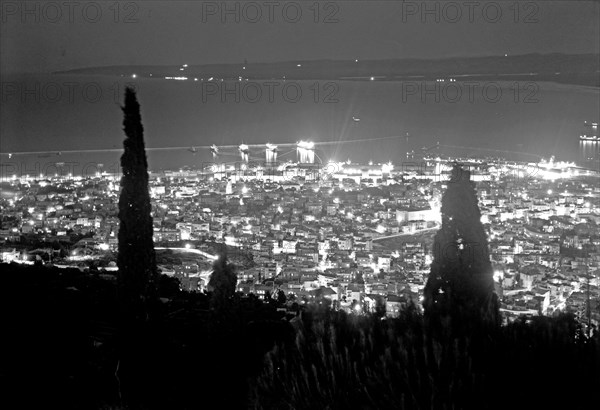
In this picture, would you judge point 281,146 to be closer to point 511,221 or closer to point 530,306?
point 511,221

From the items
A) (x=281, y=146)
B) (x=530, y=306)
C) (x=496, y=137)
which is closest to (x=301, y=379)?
(x=530, y=306)

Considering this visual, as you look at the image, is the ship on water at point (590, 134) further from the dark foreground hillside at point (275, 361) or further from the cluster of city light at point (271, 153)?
the dark foreground hillside at point (275, 361)

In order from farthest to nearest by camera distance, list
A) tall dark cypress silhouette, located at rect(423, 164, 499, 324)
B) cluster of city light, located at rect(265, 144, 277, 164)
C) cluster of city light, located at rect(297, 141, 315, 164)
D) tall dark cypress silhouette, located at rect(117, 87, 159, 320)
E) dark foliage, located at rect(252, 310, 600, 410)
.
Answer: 1. cluster of city light, located at rect(297, 141, 315, 164)
2. cluster of city light, located at rect(265, 144, 277, 164)
3. tall dark cypress silhouette, located at rect(117, 87, 159, 320)
4. tall dark cypress silhouette, located at rect(423, 164, 499, 324)
5. dark foliage, located at rect(252, 310, 600, 410)

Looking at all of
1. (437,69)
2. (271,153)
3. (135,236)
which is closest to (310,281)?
(135,236)

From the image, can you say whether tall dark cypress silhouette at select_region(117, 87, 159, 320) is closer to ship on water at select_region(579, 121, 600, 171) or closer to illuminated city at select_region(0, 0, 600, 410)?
illuminated city at select_region(0, 0, 600, 410)

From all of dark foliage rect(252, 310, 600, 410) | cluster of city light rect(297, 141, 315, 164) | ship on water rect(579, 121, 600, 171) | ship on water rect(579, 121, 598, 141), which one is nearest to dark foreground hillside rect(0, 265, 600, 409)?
dark foliage rect(252, 310, 600, 410)

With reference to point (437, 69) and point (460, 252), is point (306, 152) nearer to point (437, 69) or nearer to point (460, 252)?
point (437, 69)
